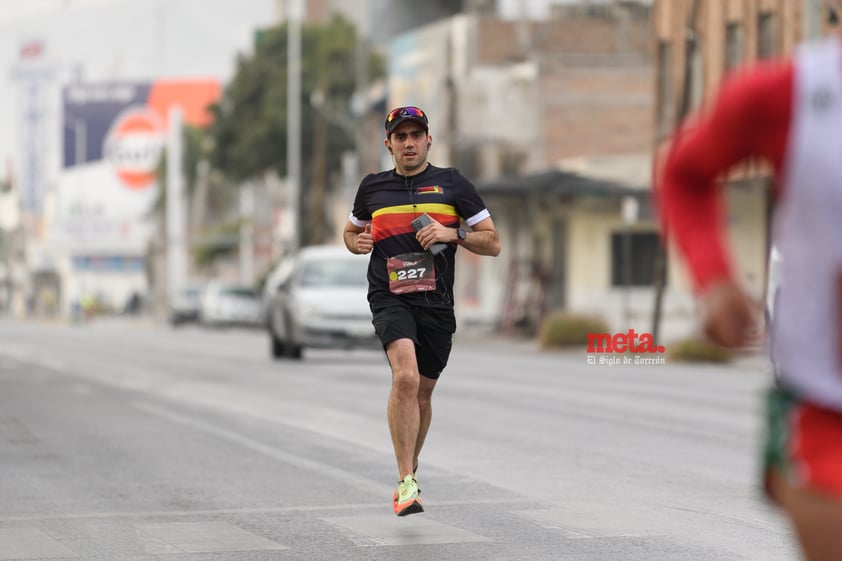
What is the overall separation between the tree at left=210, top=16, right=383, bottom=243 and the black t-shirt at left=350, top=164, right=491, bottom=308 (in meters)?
63.9

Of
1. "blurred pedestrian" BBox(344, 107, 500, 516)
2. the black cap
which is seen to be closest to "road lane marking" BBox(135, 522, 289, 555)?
"blurred pedestrian" BBox(344, 107, 500, 516)

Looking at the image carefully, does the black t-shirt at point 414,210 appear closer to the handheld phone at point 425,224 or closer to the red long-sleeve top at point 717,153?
the handheld phone at point 425,224

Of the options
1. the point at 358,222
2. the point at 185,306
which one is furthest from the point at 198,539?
the point at 185,306

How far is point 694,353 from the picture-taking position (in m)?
31.2

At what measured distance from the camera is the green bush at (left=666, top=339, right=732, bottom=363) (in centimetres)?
3089

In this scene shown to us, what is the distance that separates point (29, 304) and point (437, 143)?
7204cm

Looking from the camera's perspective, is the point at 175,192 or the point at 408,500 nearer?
the point at 408,500

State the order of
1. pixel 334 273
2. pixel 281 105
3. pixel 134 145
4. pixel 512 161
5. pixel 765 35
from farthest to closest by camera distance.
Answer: pixel 134 145
pixel 281 105
pixel 512 161
pixel 765 35
pixel 334 273

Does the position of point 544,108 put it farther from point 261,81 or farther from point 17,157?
point 17,157

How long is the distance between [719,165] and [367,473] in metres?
8.04

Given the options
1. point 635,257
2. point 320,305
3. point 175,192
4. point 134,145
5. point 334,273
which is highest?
point 134,145

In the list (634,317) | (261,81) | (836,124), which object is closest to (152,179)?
(261,81)

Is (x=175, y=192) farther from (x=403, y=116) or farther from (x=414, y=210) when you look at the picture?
(x=403, y=116)

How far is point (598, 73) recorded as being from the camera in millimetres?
54656
